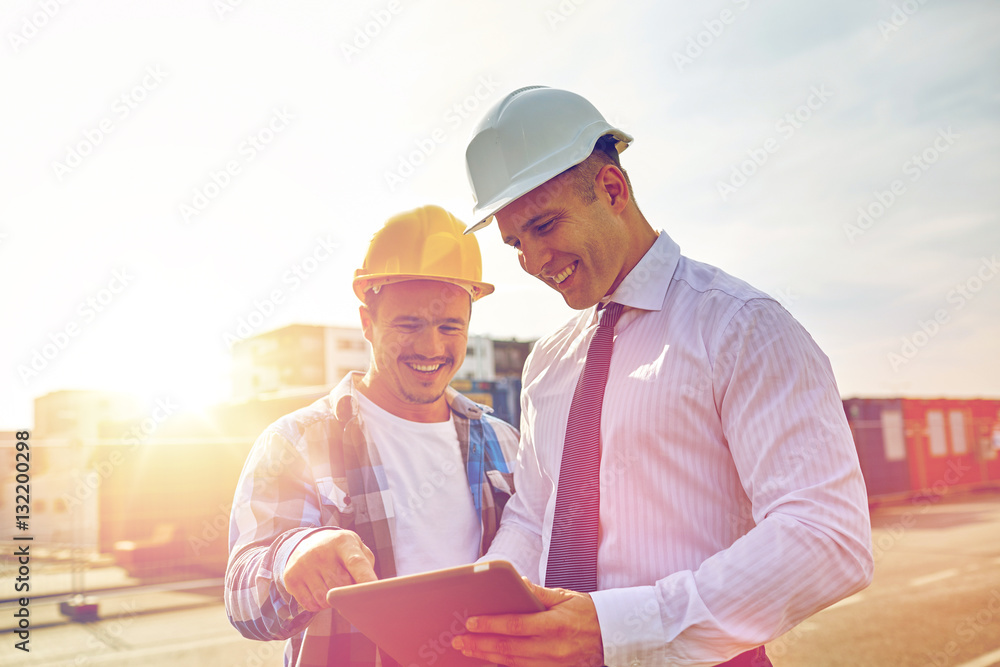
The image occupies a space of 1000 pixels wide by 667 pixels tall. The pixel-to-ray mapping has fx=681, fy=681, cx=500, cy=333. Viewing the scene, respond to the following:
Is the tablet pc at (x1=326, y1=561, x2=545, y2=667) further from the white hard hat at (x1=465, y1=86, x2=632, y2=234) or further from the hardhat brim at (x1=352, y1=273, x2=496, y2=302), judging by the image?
the hardhat brim at (x1=352, y1=273, x2=496, y2=302)

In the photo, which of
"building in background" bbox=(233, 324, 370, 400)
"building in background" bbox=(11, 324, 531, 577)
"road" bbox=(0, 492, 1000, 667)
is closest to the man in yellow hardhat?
"road" bbox=(0, 492, 1000, 667)

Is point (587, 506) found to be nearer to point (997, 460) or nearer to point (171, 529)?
point (171, 529)

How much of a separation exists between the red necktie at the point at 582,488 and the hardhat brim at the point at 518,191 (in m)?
0.42

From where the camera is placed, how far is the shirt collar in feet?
5.57

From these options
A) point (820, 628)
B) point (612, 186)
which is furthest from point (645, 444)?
point (820, 628)

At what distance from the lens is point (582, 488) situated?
5.32 feet

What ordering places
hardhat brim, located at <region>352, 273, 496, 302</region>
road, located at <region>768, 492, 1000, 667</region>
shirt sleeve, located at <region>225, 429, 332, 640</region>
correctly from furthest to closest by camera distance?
road, located at <region>768, 492, 1000, 667</region>
hardhat brim, located at <region>352, 273, 496, 302</region>
shirt sleeve, located at <region>225, 429, 332, 640</region>

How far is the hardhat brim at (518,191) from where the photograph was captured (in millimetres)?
1656

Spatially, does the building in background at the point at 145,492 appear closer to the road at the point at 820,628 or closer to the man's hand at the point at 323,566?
the road at the point at 820,628

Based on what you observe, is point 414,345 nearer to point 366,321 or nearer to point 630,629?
point 366,321

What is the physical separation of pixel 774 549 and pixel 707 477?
24 centimetres

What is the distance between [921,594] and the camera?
7.72 metres

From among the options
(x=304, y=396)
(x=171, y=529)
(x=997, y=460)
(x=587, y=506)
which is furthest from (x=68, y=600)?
(x=997, y=460)

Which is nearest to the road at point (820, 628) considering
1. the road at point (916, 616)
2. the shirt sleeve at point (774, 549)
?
the road at point (916, 616)
